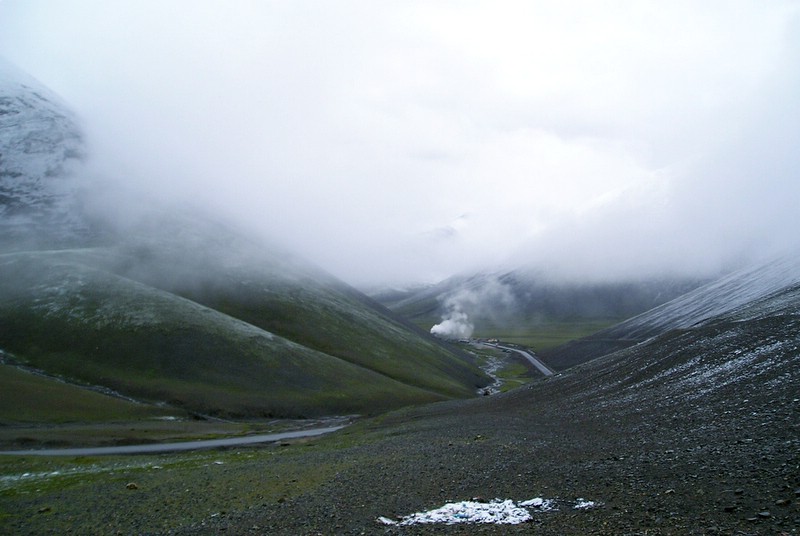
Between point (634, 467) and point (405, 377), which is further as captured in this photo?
point (405, 377)

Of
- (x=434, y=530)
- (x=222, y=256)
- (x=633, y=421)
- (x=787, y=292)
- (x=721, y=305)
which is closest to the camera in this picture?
(x=434, y=530)

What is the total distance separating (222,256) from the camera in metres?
180

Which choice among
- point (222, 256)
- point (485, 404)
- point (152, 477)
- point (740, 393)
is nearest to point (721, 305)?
point (485, 404)

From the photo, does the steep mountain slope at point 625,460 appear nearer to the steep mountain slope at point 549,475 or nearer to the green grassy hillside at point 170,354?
the steep mountain slope at point 549,475

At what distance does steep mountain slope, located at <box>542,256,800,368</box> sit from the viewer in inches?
5320

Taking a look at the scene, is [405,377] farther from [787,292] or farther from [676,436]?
[676,436]

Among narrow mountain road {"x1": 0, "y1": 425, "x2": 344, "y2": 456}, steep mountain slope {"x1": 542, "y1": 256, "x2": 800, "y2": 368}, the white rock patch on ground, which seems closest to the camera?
the white rock patch on ground

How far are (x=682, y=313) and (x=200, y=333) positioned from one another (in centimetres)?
13928

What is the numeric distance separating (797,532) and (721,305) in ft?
467

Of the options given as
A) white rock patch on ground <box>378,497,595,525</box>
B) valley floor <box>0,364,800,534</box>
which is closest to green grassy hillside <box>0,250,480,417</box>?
valley floor <box>0,364,800,534</box>

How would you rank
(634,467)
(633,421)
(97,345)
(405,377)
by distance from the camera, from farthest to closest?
(405,377)
(97,345)
(633,421)
(634,467)

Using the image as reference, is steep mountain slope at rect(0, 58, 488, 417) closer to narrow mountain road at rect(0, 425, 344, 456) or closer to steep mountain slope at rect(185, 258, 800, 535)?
narrow mountain road at rect(0, 425, 344, 456)

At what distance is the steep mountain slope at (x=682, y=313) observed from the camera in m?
135

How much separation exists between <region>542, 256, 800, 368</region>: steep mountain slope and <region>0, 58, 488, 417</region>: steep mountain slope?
122ft
